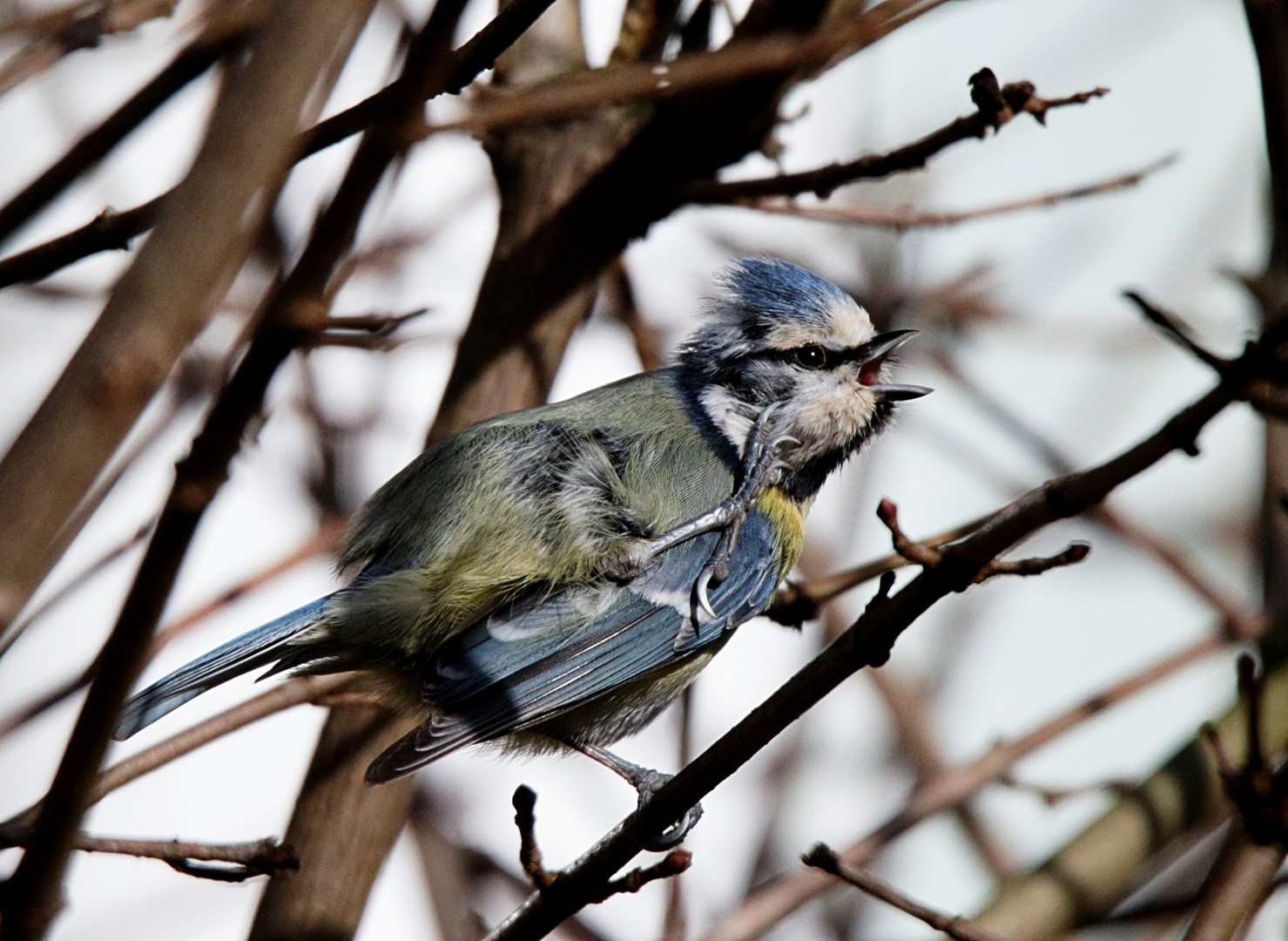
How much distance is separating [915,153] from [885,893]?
123 cm

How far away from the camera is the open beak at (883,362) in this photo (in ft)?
8.96

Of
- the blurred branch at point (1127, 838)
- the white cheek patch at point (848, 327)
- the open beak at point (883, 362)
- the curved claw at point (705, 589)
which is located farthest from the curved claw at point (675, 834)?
the white cheek patch at point (848, 327)

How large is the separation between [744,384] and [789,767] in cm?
136

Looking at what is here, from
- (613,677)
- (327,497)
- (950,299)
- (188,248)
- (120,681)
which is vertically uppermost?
(950,299)

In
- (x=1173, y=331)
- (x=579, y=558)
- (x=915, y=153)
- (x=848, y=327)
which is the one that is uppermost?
(x=848, y=327)

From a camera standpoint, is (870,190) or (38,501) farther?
(870,190)

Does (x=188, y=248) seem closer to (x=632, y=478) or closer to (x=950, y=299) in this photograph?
(x=632, y=478)

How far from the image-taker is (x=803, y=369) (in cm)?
286

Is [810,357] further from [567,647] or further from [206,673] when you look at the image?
[206,673]

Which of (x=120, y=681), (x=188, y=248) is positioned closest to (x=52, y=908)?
(x=120, y=681)

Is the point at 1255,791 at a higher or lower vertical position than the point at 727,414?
lower

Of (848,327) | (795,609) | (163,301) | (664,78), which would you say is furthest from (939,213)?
(163,301)

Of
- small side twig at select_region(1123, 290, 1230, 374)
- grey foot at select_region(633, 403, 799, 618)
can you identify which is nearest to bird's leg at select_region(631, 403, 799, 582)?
grey foot at select_region(633, 403, 799, 618)

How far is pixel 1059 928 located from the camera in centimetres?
247
